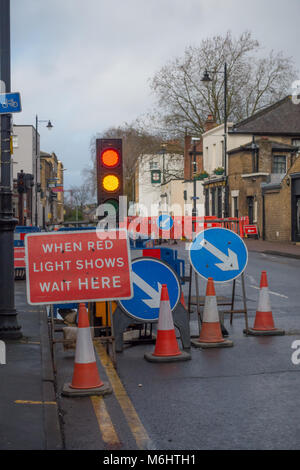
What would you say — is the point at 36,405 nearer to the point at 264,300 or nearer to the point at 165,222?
the point at 264,300

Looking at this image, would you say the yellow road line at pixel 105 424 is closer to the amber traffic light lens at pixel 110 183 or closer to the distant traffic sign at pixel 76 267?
the distant traffic sign at pixel 76 267

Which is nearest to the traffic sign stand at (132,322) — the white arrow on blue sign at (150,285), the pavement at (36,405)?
the white arrow on blue sign at (150,285)

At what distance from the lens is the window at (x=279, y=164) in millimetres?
48750

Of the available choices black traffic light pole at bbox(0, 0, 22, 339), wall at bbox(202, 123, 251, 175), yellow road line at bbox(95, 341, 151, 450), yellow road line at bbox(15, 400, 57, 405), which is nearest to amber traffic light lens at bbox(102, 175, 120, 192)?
black traffic light pole at bbox(0, 0, 22, 339)

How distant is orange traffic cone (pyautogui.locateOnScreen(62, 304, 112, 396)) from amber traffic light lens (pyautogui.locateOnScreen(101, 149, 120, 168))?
11.6ft

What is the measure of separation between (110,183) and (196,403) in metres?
4.33

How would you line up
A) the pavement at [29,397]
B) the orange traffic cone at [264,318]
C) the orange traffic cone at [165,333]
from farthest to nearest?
the orange traffic cone at [264,318], the orange traffic cone at [165,333], the pavement at [29,397]

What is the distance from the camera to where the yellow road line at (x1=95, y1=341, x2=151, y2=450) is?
5.02 metres

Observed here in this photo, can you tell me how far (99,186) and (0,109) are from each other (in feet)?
5.76

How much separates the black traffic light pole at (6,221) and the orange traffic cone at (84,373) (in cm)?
264

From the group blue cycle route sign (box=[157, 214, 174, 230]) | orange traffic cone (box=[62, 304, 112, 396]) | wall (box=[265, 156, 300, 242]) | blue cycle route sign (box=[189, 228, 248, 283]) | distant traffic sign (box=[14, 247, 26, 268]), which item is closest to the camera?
orange traffic cone (box=[62, 304, 112, 396])

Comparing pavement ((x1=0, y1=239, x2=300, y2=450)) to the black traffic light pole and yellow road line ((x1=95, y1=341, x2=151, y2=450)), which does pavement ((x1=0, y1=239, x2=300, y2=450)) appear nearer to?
yellow road line ((x1=95, y1=341, x2=151, y2=450))

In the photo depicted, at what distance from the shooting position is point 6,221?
911 cm

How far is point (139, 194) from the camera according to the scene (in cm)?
10531
